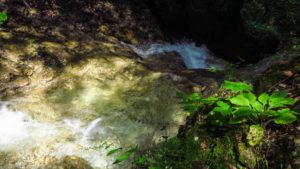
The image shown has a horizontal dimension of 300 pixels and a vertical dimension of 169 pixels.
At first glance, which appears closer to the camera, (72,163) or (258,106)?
(258,106)

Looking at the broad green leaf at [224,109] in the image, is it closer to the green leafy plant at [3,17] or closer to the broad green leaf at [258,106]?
the broad green leaf at [258,106]

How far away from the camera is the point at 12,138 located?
488 centimetres

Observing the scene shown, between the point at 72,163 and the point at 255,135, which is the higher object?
the point at 255,135

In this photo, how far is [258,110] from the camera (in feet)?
7.87

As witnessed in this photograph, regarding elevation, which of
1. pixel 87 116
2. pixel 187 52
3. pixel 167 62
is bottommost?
pixel 87 116

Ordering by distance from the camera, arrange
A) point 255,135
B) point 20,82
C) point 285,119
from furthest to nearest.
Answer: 1. point 20,82
2. point 255,135
3. point 285,119

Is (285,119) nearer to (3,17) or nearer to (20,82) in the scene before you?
(20,82)

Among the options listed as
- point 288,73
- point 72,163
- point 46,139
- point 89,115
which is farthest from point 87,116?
point 288,73

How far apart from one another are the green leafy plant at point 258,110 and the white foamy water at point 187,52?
6051 millimetres

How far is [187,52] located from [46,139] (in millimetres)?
5915

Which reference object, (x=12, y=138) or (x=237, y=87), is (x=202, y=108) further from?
(x=12, y=138)

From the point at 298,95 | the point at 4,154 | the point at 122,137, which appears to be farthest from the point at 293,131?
the point at 4,154

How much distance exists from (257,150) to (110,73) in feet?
15.1

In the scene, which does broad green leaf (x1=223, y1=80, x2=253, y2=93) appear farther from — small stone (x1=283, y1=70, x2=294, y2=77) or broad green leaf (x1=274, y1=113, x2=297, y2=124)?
small stone (x1=283, y1=70, x2=294, y2=77)
